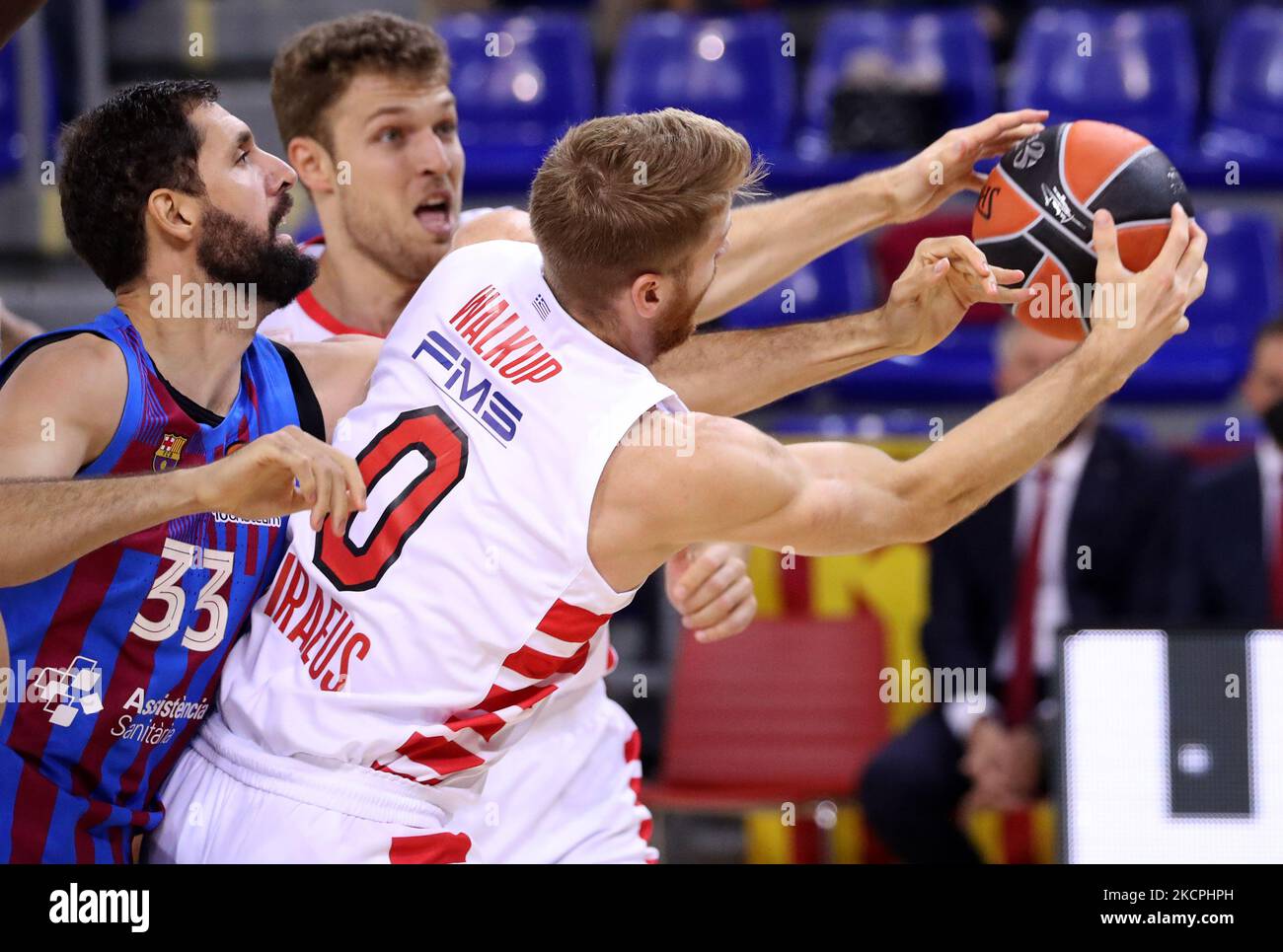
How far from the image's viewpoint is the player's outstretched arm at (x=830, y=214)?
3855 mm

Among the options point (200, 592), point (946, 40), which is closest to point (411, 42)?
point (200, 592)

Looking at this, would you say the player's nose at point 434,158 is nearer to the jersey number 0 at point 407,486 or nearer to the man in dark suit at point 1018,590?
the jersey number 0 at point 407,486

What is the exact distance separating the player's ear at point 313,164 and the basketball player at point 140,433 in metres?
→ 0.84

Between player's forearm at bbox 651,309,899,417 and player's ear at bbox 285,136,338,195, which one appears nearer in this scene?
player's forearm at bbox 651,309,899,417

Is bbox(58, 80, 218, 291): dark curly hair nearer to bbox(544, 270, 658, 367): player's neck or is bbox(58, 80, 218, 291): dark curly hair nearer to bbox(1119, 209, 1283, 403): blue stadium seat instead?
bbox(544, 270, 658, 367): player's neck

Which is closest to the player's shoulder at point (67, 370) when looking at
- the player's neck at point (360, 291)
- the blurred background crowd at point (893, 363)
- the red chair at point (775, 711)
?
the player's neck at point (360, 291)

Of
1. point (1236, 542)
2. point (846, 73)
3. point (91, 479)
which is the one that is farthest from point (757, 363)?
point (846, 73)

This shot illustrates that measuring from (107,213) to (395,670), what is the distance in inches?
39.8

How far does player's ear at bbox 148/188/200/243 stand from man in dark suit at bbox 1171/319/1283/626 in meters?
3.88

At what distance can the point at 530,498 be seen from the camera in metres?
3.08

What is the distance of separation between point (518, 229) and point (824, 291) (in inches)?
159

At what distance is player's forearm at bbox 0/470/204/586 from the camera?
9.27 ft

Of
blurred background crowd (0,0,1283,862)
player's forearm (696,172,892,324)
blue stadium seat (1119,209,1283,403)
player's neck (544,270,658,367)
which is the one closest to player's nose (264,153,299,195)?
player's neck (544,270,658,367)

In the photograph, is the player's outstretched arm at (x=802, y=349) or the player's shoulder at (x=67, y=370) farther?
the player's outstretched arm at (x=802, y=349)
